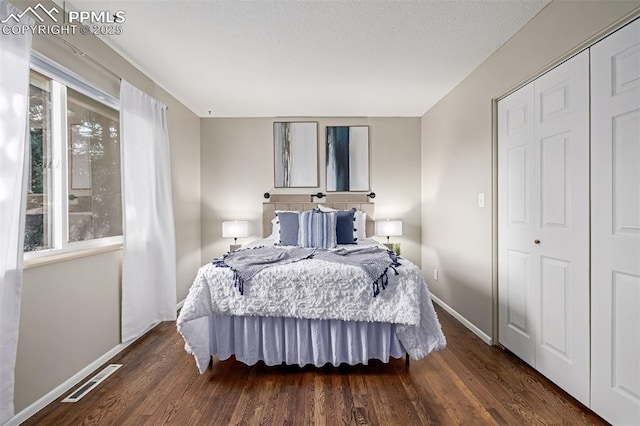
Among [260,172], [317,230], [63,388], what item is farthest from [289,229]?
[63,388]

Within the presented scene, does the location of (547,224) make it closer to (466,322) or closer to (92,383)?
(466,322)

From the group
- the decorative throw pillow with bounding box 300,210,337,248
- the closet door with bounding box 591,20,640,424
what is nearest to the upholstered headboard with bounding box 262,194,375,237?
the decorative throw pillow with bounding box 300,210,337,248

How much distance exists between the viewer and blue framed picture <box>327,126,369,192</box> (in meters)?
4.43

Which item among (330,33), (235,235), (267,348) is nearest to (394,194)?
(235,235)

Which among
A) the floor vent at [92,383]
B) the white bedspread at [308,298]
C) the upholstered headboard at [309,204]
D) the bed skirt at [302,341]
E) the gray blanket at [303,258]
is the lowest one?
the floor vent at [92,383]

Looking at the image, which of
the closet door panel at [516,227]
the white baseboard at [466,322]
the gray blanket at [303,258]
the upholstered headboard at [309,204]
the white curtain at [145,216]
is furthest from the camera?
the upholstered headboard at [309,204]

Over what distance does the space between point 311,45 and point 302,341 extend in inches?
90.8

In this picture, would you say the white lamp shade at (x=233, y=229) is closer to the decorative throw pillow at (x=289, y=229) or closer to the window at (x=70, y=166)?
the decorative throw pillow at (x=289, y=229)

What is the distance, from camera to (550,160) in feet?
6.95

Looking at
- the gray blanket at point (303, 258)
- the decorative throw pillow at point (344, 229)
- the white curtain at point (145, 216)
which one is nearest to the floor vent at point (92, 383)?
the white curtain at point (145, 216)

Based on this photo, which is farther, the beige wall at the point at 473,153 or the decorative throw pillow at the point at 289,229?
the decorative throw pillow at the point at 289,229

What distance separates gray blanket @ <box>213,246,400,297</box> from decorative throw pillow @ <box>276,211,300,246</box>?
62 cm

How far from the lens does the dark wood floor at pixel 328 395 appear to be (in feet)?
5.94

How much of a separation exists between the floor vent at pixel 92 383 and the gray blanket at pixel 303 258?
111cm
